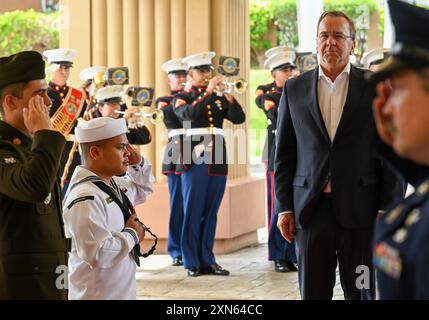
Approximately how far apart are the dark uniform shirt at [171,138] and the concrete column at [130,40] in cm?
70

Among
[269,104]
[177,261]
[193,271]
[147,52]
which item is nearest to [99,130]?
[193,271]

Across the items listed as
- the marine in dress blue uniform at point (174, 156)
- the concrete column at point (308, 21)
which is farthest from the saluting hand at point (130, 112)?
the concrete column at point (308, 21)

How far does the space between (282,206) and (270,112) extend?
4.07 metres

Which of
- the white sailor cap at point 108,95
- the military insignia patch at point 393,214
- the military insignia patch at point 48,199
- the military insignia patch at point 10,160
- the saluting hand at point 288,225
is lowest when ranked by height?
the saluting hand at point 288,225

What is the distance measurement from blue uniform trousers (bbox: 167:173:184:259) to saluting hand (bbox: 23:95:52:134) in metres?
4.88

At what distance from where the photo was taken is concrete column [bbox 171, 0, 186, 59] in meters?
8.65

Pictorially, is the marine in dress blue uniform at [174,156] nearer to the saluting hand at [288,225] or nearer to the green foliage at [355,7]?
the saluting hand at [288,225]

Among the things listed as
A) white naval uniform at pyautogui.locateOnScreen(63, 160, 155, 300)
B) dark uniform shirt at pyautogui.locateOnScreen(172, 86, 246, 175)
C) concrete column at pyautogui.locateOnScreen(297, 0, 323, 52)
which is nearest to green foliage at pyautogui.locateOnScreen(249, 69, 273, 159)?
concrete column at pyautogui.locateOnScreen(297, 0, 323, 52)

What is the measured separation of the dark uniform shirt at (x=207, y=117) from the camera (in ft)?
25.3

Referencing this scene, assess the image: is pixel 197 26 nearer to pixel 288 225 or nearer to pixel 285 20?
pixel 288 225

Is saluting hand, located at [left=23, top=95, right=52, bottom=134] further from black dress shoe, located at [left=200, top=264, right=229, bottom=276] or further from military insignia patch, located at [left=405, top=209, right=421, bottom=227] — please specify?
black dress shoe, located at [left=200, top=264, right=229, bottom=276]

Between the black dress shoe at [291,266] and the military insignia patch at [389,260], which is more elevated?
the military insignia patch at [389,260]
